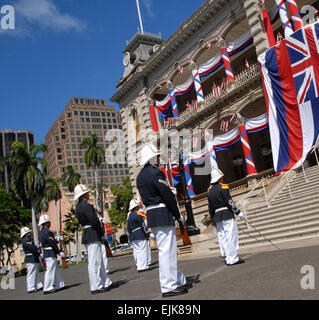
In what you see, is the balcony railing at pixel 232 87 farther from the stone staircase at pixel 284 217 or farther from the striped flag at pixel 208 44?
the stone staircase at pixel 284 217

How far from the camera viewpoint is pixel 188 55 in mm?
23891

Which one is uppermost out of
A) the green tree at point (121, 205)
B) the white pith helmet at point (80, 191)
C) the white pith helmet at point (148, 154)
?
the green tree at point (121, 205)

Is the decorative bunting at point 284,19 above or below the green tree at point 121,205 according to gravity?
above

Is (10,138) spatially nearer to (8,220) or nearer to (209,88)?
(8,220)

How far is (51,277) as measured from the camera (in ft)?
28.6

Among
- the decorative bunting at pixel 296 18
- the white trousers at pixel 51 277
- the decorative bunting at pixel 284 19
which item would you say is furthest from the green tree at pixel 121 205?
the white trousers at pixel 51 277

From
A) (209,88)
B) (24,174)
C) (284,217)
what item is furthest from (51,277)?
(24,174)

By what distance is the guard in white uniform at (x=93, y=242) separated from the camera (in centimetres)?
656

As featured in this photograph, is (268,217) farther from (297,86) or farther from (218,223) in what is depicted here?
(297,86)

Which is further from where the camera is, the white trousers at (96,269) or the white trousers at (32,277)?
the white trousers at (32,277)

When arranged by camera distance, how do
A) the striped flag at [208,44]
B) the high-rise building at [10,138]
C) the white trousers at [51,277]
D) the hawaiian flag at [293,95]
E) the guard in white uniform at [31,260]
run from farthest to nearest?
the high-rise building at [10,138]
the striped flag at [208,44]
the hawaiian flag at [293,95]
the guard in white uniform at [31,260]
the white trousers at [51,277]

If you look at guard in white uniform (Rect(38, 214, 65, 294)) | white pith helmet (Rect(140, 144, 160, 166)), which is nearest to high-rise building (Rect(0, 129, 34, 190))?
guard in white uniform (Rect(38, 214, 65, 294))

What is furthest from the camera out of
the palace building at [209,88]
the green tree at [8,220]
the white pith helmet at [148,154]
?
the green tree at [8,220]
